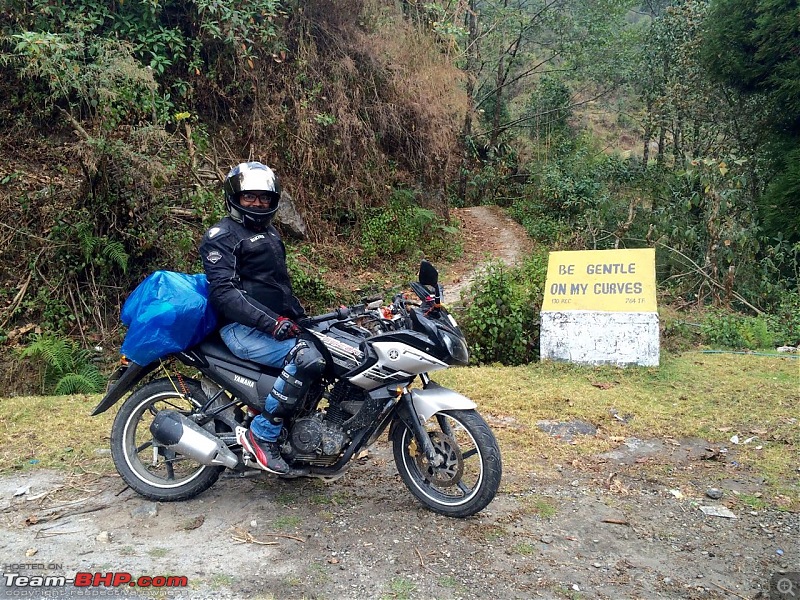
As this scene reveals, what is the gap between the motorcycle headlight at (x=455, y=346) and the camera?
3494mm

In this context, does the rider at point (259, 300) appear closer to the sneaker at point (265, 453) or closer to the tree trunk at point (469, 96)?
the sneaker at point (265, 453)

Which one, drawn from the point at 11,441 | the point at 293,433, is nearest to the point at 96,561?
the point at 293,433

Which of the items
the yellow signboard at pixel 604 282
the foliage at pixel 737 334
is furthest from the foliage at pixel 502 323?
the foliage at pixel 737 334

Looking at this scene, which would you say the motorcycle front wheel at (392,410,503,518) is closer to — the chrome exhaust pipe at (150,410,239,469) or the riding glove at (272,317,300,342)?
the riding glove at (272,317,300,342)

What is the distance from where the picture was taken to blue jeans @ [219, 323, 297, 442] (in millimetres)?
3703

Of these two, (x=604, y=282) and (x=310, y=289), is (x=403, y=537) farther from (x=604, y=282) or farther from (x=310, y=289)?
(x=310, y=289)

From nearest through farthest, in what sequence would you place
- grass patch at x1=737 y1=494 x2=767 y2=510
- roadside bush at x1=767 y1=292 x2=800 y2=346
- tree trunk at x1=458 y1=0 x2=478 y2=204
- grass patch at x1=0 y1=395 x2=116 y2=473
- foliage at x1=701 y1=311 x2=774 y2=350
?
grass patch at x1=737 y1=494 x2=767 y2=510, grass patch at x1=0 y1=395 x2=116 y2=473, foliage at x1=701 y1=311 x2=774 y2=350, roadside bush at x1=767 y1=292 x2=800 y2=346, tree trunk at x1=458 y1=0 x2=478 y2=204

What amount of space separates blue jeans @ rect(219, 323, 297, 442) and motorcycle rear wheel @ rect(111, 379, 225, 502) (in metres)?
0.48

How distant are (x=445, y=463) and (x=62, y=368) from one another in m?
5.93

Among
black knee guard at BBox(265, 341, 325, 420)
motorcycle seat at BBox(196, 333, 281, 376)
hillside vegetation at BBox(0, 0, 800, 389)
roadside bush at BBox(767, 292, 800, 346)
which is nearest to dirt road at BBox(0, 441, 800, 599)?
black knee guard at BBox(265, 341, 325, 420)

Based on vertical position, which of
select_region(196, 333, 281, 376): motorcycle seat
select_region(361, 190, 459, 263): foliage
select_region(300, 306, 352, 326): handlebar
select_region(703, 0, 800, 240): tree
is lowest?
select_region(196, 333, 281, 376): motorcycle seat

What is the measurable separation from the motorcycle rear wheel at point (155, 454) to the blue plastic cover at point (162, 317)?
33cm

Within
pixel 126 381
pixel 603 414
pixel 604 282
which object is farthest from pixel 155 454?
pixel 604 282

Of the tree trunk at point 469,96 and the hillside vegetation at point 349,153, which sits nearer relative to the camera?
the hillside vegetation at point 349,153
